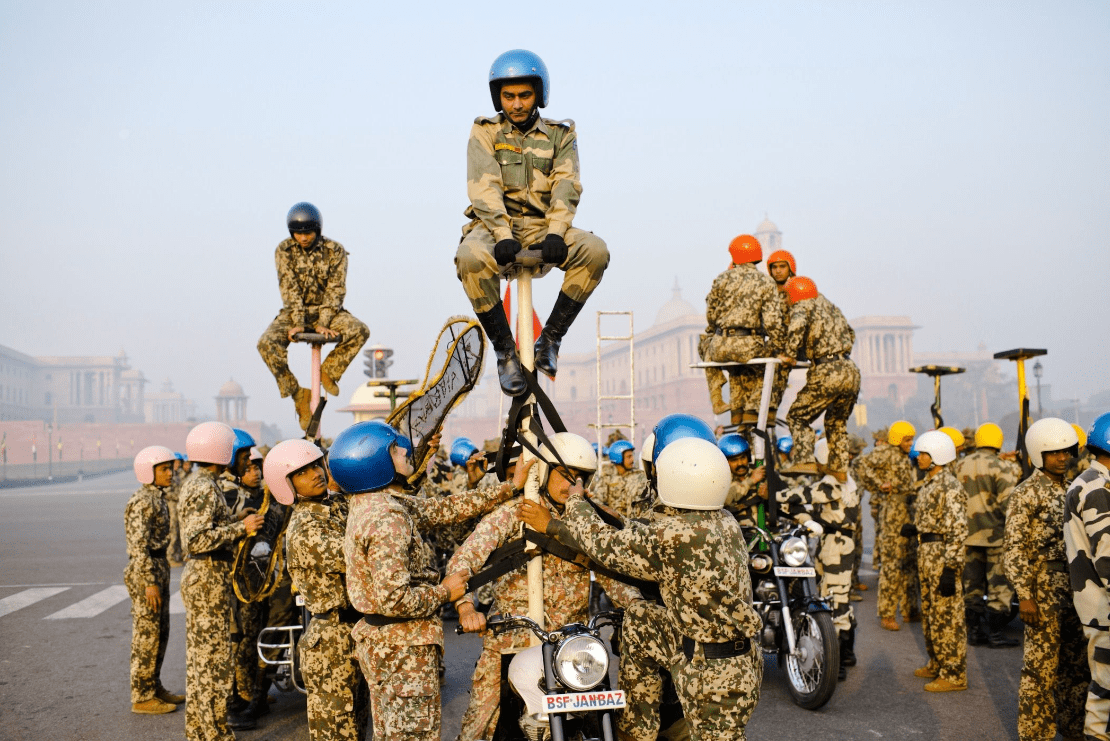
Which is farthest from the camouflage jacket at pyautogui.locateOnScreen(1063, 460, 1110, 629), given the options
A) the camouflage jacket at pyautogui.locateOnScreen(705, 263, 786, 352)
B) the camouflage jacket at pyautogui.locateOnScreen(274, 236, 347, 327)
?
the camouflage jacket at pyautogui.locateOnScreen(274, 236, 347, 327)

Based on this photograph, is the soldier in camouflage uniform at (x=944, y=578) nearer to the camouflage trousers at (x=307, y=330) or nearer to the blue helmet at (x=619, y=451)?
the camouflage trousers at (x=307, y=330)

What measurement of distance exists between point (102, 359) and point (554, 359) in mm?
172749

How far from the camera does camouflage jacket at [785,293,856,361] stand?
988 centimetres

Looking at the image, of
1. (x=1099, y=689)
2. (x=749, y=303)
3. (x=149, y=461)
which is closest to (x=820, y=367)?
(x=749, y=303)

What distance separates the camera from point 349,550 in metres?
4.69

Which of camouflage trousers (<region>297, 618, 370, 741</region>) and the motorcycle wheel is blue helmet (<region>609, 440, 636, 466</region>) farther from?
camouflage trousers (<region>297, 618, 370, 741</region>)

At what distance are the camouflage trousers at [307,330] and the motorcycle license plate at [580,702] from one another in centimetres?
514

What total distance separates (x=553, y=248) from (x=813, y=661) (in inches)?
206

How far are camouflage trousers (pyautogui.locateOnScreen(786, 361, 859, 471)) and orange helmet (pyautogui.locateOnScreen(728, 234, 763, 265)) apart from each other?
54.9 inches

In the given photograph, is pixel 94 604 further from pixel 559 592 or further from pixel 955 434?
pixel 955 434

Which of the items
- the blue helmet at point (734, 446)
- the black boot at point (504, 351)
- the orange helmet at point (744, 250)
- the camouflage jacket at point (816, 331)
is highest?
the orange helmet at point (744, 250)

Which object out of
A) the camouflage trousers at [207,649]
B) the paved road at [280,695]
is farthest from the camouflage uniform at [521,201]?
the paved road at [280,695]

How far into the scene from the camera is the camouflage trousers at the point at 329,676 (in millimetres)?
5473

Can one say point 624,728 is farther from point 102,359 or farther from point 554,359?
point 102,359
